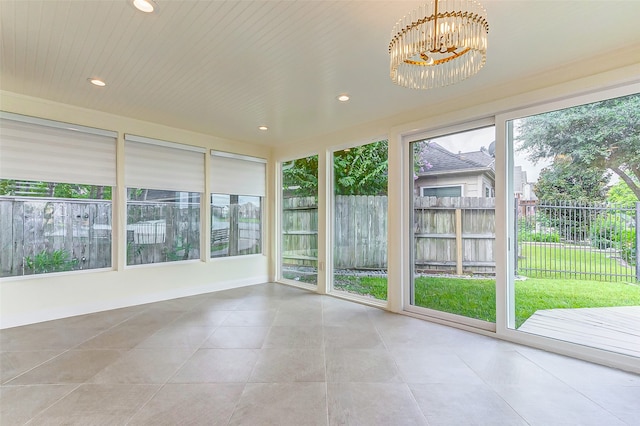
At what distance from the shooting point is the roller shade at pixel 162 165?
413 centimetres

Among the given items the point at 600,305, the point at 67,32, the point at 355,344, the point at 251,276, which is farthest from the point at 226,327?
the point at 600,305

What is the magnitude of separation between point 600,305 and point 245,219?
15.9 feet

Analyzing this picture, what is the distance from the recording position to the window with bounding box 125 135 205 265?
13.7 feet

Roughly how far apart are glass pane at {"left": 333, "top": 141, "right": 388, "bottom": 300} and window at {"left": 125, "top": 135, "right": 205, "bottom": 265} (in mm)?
2279

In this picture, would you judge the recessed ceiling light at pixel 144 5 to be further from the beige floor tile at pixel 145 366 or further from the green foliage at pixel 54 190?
the green foliage at pixel 54 190

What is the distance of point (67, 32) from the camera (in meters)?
2.20

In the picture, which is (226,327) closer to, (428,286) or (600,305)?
(428,286)

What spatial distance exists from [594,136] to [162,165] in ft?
16.7

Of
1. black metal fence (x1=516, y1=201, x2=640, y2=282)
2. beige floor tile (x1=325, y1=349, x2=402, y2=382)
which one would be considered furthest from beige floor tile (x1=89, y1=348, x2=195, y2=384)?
black metal fence (x1=516, y1=201, x2=640, y2=282)

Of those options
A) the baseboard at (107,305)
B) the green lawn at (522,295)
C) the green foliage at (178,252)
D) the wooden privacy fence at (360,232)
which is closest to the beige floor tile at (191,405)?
the baseboard at (107,305)

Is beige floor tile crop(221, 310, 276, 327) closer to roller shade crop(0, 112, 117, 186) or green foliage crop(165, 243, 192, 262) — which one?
green foliage crop(165, 243, 192, 262)

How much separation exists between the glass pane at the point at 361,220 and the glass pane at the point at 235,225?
168cm

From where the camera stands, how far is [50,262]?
357cm

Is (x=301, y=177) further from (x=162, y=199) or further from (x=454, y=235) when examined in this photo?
(x=454, y=235)
